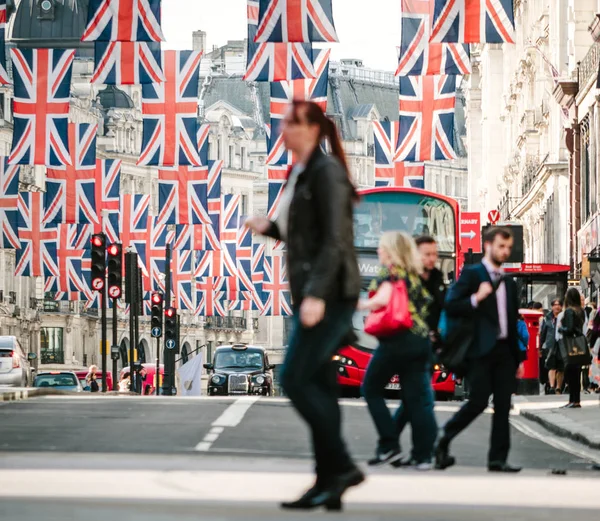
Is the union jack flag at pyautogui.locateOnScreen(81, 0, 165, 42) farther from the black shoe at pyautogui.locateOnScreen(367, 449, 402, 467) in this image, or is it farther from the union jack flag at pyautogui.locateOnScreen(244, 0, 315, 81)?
the black shoe at pyautogui.locateOnScreen(367, 449, 402, 467)

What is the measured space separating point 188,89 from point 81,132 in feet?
26.2

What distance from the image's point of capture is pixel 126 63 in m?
36.5

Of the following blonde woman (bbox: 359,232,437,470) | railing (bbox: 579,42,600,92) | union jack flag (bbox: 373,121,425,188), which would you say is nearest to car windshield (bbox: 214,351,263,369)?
union jack flag (bbox: 373,121,425,188)

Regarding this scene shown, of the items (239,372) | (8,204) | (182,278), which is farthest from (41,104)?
(182,278)

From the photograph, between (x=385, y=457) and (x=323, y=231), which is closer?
(x=323, y=231)

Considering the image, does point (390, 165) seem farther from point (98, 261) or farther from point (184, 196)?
Result: point (98, 261)

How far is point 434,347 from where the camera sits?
14.2m

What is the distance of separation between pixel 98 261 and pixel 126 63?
7.82m

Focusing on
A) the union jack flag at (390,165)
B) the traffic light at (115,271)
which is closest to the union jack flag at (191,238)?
the union jack flag at (390,165)

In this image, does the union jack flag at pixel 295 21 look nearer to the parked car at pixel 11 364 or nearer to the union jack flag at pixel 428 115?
the union jack flag at pixel 428 115

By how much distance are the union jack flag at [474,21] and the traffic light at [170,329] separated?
2758 cm

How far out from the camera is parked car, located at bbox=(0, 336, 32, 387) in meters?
41.6

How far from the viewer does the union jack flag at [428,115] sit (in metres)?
39.3

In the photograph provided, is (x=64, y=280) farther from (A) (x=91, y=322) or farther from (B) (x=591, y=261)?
(A) (x=91, y=322)
